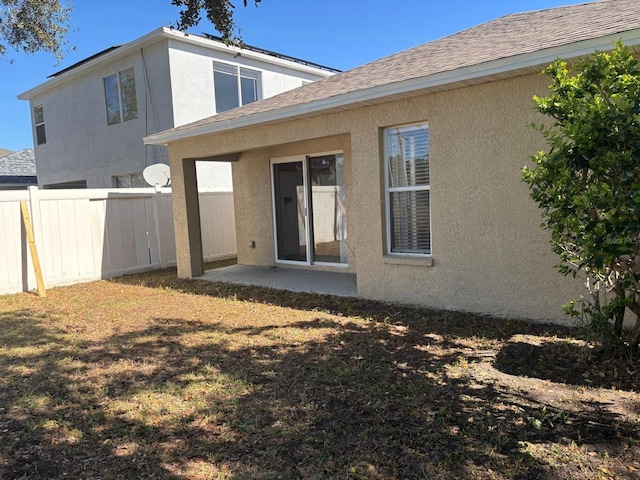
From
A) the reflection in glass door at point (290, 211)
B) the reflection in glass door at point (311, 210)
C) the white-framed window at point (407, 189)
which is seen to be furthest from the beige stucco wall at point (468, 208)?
the reflection in glass door at point (290, 211)

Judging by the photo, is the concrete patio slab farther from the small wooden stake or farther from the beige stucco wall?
the small wooden stake

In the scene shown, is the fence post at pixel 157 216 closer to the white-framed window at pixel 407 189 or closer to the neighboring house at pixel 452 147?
the neighboring house at pixel 452 147

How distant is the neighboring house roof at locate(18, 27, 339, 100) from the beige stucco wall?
692cm

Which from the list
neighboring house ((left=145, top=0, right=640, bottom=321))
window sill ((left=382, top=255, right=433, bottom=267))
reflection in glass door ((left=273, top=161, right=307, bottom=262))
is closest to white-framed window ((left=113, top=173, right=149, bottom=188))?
reflection in glass door ((left=273, top=161, right=307, bottom=262))

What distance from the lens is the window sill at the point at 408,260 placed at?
6.55 metres

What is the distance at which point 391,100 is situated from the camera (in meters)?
6.57

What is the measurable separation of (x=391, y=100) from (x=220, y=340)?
13.2ft

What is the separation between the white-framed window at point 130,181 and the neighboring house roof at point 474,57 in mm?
6275

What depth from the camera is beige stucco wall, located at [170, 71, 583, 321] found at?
219 inches

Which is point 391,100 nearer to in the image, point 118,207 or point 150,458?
point 150,458

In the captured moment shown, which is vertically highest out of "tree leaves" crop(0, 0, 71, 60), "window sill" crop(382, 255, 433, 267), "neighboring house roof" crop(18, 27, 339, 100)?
"neighboring house roof" crop(18, 27, 339, 100)

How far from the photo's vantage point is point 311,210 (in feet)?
33.3

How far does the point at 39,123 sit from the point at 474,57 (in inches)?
762

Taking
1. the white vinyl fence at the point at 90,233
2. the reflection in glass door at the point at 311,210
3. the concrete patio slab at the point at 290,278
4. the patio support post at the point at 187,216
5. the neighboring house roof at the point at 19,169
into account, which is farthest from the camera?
the neighboring house roof at the point at 19,169
